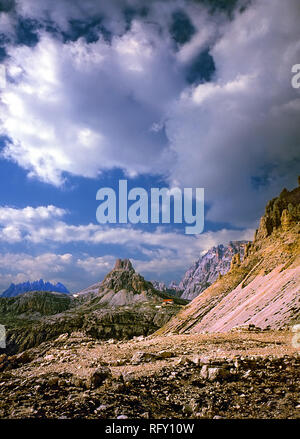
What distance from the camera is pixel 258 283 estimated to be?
67.2 meters

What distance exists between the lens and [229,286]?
285 ft

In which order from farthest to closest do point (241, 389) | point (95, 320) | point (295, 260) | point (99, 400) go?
point (95, 320), point (295, 260), point (241, 389), point (99, 400)

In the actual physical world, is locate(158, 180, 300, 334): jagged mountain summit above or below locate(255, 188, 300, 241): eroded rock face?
below

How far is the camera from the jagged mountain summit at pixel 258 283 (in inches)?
1957

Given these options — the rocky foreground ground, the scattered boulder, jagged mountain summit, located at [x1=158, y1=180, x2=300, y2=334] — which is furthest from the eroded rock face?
the scattered boulder

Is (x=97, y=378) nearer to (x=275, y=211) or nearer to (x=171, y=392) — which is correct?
(x=171, y=392)

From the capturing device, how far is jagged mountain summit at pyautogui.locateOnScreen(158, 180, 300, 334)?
49.7 meters

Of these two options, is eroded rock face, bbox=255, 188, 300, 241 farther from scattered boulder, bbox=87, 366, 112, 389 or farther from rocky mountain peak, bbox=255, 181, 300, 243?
scattered boulder, bbox=87, 366, 112, 389

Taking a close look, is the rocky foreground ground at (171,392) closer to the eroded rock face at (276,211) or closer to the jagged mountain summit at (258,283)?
the jagged mountain summit at (258,283)

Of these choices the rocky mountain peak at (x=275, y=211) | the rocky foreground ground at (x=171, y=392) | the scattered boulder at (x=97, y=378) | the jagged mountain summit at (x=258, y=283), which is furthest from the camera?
the rocky mountain peak at (x=275, y=211)

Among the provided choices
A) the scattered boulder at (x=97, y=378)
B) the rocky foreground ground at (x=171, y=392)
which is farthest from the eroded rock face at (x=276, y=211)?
the scattered boulder at (x=97, y=378)
